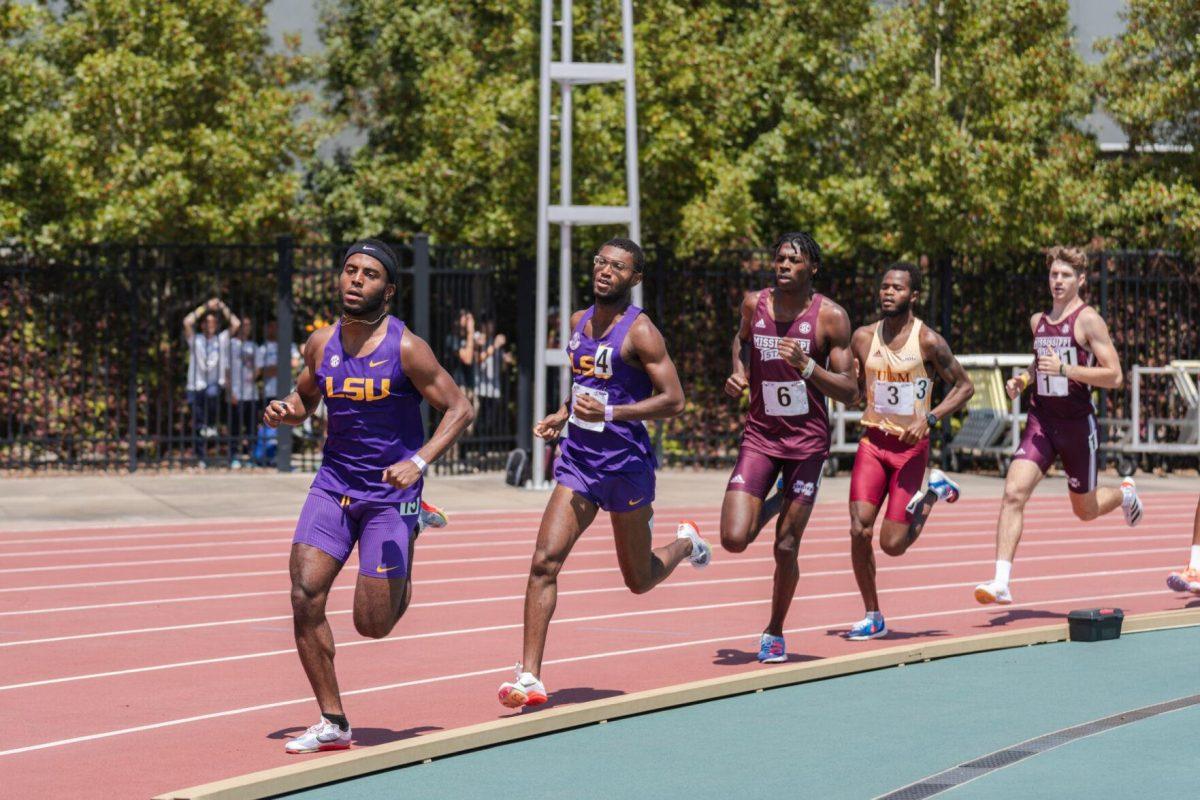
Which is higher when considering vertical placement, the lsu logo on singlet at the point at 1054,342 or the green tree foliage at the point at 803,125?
the green tree foliage at the point at 803,125

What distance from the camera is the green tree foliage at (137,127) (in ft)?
74.5

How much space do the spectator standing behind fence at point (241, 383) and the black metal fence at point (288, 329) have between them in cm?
3

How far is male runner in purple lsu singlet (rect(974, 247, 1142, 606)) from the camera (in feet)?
37.3

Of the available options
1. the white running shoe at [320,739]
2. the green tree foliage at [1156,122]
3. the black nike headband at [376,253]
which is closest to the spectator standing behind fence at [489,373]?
the green tree foliage at [1156,122]

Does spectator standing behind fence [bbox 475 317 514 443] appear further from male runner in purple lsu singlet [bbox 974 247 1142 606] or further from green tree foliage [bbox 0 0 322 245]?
male runner in purple lsu singlet [bbox 974 247 1142 606]

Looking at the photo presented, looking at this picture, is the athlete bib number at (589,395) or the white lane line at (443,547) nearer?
the athlete bib number at (589,395)

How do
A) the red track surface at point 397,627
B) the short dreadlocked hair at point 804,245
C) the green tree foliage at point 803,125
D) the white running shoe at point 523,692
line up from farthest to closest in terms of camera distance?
the green tree foliage at point 803,125, the short dreadlocked hair at point 804,245, the white running shoe at point 523,692, the red track surface at point 397,627

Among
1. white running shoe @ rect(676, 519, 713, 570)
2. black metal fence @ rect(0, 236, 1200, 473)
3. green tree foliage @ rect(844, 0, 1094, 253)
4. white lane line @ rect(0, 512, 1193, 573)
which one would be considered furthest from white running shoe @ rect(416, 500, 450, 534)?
green tree foliage @ rect(844, 0, 1094, 253)


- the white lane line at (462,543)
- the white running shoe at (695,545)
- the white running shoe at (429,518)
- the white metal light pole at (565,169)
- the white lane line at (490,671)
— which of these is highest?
the white metal light pole at (565,169)

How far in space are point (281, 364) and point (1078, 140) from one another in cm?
1096

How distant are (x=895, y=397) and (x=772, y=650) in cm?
176

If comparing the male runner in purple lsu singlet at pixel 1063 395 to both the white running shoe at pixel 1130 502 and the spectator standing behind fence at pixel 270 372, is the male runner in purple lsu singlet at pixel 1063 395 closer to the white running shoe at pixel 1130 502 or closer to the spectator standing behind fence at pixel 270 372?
the white running shoe at pixel 1130 502

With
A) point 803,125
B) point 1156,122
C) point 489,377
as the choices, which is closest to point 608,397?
point 489,377

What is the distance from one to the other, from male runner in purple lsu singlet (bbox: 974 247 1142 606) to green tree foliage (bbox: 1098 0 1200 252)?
13.9m
